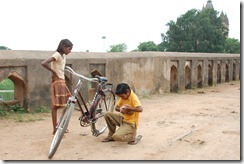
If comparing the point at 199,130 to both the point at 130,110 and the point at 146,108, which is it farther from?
the point at 146,108

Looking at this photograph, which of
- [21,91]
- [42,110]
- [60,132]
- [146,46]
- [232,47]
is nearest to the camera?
[60,132]

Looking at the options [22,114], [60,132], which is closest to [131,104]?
[60,132]

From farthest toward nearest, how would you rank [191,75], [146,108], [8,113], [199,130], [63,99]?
[191,75], [146,108], [8,113], [199,130], [63,99]

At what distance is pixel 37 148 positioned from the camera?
4.28 m

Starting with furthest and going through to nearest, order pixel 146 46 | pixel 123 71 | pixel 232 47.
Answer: pixel 146 46 < pixel 232 47 < pixel 123 71

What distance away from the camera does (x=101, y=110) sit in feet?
16.1

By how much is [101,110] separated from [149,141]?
832 mm

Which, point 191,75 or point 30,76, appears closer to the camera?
point 30,76

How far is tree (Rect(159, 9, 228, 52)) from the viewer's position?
37031 mm

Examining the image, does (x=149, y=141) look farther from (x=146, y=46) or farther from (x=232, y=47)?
(x=146, y=46)

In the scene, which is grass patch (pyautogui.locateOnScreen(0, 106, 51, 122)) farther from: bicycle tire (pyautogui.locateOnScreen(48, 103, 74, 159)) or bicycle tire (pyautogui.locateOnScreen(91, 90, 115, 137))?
bicycle tire (pyautogui.locateOnScreen(48, 103, 74, 159))

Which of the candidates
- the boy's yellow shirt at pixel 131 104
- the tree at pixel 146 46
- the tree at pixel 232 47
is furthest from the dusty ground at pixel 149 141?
the tree at pixel 146 46

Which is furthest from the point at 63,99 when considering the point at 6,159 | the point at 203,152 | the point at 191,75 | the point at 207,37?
the point at 207,37

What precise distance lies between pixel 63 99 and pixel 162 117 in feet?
8.80
